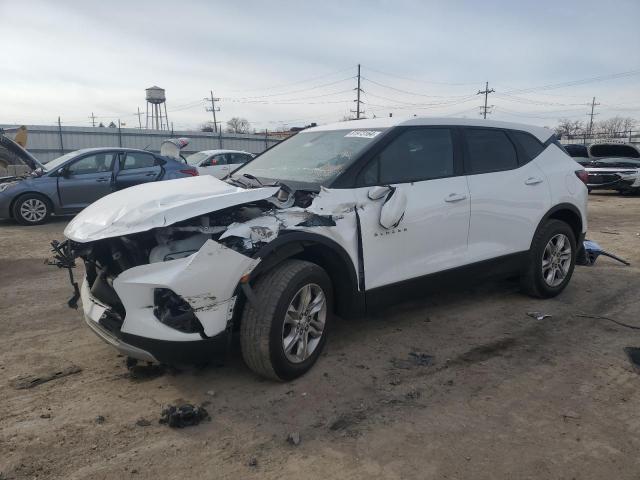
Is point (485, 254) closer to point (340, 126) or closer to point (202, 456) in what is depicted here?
point (340, 126)

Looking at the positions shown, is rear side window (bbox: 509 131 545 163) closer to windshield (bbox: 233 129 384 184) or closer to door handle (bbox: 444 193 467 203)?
door handle (bbox: 444 193 467 203)

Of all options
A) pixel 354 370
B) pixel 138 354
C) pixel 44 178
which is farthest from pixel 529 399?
pixel 44 178

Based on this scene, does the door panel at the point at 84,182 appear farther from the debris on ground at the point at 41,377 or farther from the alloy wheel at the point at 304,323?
the alloy wheel at the point at 304,323

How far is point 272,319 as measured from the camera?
3.15 m

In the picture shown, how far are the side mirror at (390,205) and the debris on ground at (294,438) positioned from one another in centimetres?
158

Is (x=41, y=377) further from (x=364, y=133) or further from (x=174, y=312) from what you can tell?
(x=364, y=133)

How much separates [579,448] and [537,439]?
21cm

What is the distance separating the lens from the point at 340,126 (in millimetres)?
4609

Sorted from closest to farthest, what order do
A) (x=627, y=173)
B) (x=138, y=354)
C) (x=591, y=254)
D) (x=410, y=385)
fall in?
(x=138, y=354) < (x=410, y=385) < (x=591, y=254) < (x=627, y=173)

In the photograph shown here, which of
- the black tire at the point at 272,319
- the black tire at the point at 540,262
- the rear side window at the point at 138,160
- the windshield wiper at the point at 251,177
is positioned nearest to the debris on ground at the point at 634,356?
the black tire at the point at 540,262

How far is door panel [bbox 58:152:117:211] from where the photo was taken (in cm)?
998

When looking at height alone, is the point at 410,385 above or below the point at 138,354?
below

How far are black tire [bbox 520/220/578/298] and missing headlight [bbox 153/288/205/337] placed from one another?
11.3ft

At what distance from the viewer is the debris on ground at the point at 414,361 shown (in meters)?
3.73
